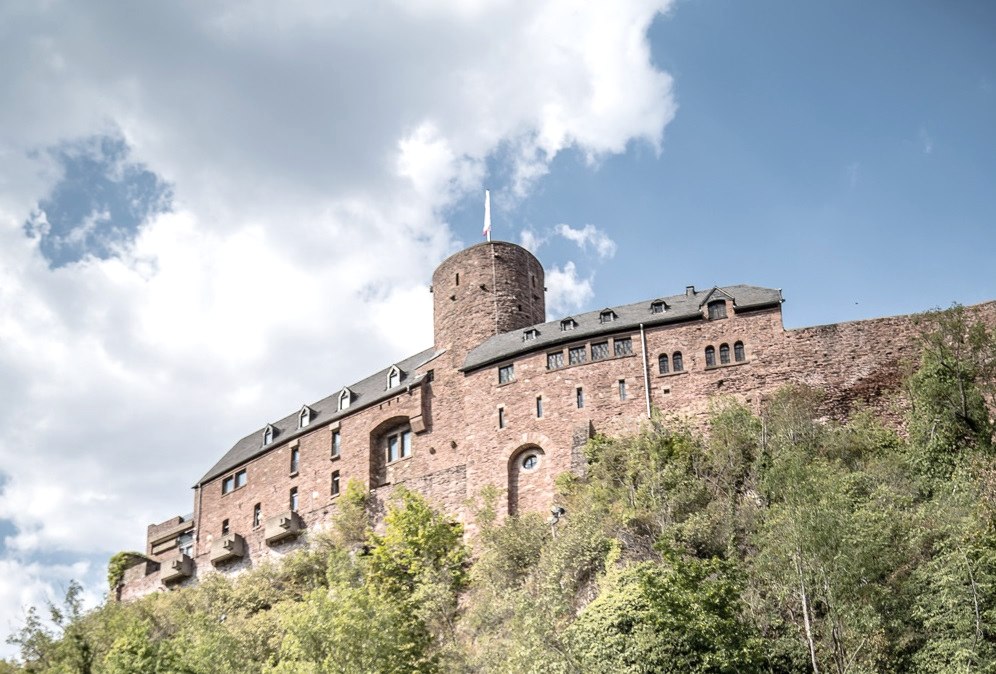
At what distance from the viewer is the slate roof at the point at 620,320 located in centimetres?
4088

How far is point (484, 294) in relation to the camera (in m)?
48.2

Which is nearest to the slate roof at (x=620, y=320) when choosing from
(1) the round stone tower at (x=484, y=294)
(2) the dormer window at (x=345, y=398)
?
(1) the round stone tower at (x=484, y=294)

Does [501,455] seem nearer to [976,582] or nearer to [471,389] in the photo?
[471,389]

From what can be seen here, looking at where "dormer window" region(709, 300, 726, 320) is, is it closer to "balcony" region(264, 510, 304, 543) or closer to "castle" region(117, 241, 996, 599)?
"castle" region(117, 241, 996, 599)

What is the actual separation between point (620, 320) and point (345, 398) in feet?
42.5

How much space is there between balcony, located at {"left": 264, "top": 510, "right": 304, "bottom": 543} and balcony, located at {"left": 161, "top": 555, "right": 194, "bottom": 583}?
598cm

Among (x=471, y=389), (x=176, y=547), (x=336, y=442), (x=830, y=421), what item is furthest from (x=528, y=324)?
(x=176, y=547)

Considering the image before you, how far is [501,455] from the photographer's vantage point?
136 ft

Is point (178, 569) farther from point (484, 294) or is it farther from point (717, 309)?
point (717, 309)

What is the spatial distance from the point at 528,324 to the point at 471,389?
5670mm

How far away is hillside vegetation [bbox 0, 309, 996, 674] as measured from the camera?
26062mm

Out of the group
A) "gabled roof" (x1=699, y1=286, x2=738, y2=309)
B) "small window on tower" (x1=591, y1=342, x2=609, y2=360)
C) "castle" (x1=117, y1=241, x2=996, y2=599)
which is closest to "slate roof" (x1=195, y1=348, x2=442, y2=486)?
"castle" (x1=117, y1=241, x2=996, y2=599)

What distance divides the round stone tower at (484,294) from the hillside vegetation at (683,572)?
816 cm

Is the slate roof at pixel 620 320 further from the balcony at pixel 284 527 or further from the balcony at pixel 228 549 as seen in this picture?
the balcony at pixel 228 549
